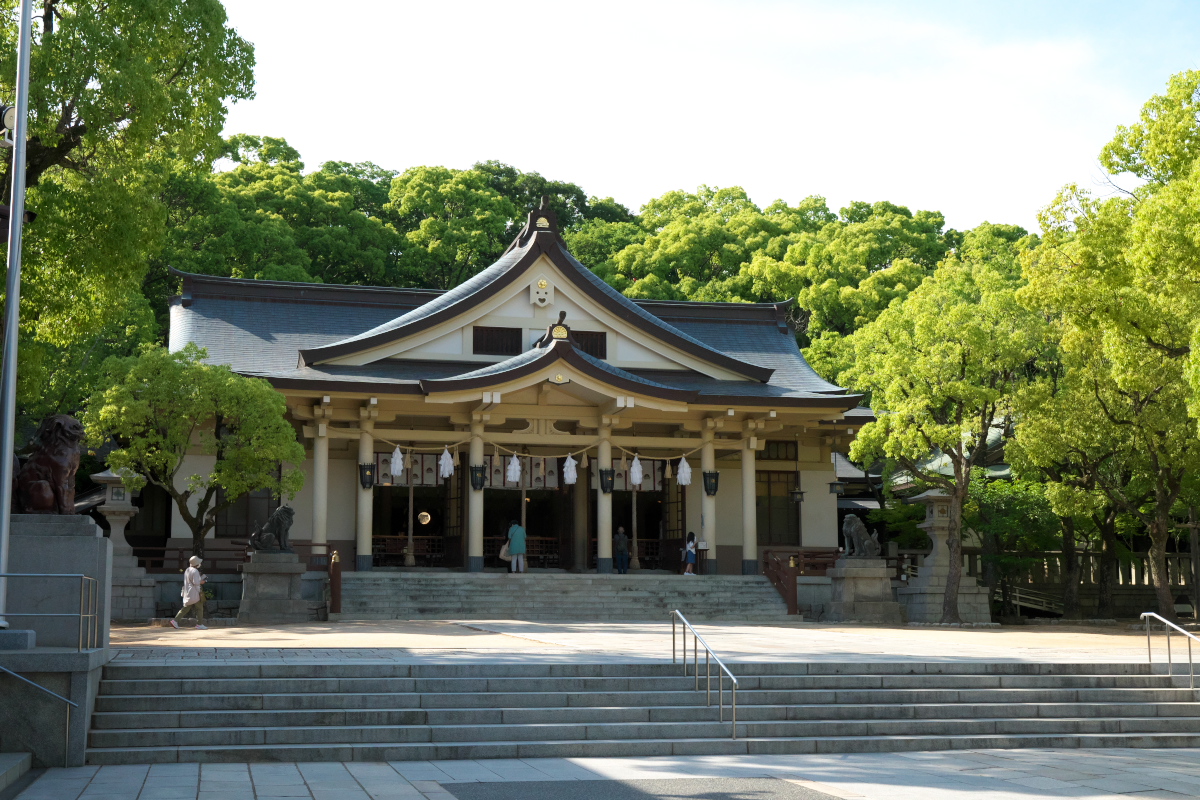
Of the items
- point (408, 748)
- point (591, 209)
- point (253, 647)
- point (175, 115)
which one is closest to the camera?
point (408, 748)

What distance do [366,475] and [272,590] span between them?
14.0ft

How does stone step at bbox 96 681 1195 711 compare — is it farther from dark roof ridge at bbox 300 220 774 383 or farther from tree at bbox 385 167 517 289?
tree at bbox 385 167 517 289

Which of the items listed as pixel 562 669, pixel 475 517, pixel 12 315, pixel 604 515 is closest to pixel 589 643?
pixel 562 669

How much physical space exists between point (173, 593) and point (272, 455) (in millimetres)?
3753

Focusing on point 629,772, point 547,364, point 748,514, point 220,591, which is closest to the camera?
point 629,772

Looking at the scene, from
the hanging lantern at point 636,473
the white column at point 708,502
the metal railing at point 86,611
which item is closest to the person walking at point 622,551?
the hanging lantern at point 636,473

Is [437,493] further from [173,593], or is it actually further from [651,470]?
[173,593]

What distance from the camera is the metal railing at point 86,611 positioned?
9.42 metres

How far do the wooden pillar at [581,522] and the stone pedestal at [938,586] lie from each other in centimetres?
748

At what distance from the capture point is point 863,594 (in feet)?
74.3

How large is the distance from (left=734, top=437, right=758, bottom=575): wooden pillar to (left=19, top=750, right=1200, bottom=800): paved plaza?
15247 mm

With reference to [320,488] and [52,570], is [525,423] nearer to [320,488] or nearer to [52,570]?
[320,488]

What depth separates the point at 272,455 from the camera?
20.8 metres

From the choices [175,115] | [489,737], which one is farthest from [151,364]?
[489,737]
